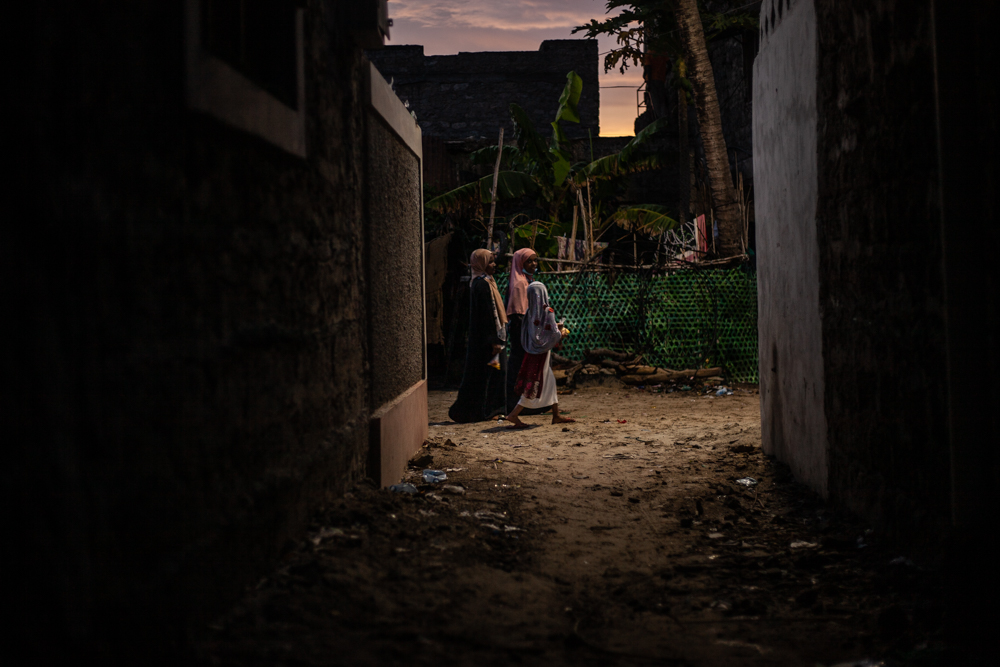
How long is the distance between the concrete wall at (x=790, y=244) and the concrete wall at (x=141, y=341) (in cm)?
295

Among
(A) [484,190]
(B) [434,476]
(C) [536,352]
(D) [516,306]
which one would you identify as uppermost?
(A) [484,190]

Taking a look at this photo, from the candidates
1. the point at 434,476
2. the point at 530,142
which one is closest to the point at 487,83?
the point at 530,142

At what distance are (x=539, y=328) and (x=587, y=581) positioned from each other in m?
4.94

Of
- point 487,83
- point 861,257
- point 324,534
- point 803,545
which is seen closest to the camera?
point 324,534

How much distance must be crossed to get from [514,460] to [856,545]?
10.1ft

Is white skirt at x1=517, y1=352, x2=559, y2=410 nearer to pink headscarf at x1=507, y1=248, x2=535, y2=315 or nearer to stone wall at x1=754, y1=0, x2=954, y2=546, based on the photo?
pink headscarf at x1=507, y1=248, x2=535, y2=315

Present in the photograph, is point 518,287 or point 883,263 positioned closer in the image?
point 883,263

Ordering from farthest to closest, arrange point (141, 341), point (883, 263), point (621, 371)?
point (621, 371) < point (883, 263) < point (141, 341)

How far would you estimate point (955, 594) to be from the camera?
2943 millimetres

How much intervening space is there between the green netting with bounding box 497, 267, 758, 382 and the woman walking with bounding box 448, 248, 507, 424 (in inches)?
138

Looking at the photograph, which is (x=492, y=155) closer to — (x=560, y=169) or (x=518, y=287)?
(x=560, y=169)

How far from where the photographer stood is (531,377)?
8633 millimetres

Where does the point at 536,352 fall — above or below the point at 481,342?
below

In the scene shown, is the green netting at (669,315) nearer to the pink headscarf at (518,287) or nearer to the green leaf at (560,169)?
the pink headscarf at (518,287)
